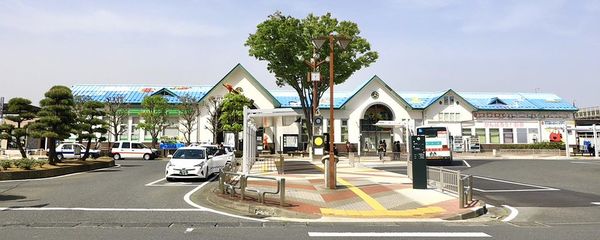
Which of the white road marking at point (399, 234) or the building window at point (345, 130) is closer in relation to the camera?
the white road marking at point (399, 234)

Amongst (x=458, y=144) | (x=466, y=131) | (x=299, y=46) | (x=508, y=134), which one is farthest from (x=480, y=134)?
(x=299, y=46)

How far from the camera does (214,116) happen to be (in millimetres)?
45156

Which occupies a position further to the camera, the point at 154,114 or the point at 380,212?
Result: the point at 154,114

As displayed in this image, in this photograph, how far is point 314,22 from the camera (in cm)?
3547

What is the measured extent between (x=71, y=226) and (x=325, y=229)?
4841 millimetres

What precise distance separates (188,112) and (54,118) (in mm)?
21787

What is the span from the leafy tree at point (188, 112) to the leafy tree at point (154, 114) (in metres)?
1.66

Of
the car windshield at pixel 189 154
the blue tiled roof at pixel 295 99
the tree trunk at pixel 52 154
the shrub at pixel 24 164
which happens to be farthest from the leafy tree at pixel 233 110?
the shrub at pixel 24 164

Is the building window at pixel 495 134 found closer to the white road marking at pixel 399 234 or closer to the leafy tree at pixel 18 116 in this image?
the leafy tree at pixel 18 116

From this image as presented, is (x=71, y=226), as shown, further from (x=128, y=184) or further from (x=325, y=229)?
(x=128, y=184)

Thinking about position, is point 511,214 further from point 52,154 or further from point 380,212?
point 52,154

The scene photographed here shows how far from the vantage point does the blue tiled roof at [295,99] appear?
4962 centimetres

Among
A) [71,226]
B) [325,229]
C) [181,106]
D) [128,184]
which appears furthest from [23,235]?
[181,106]

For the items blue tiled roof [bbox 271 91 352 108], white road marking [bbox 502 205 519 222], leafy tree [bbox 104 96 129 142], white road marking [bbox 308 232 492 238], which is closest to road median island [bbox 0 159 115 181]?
white road marking [bbox 308 232 492 238]
